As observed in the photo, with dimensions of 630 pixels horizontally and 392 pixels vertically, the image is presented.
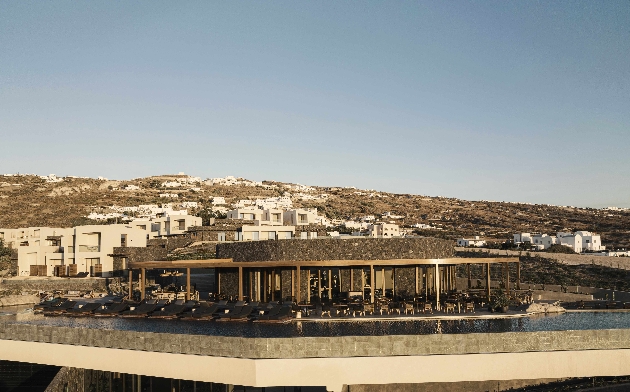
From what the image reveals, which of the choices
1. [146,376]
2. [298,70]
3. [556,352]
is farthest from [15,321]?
[298,70]

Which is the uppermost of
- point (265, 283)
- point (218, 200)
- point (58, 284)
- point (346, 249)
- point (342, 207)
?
point (218, 200)

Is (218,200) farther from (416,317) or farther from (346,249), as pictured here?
(416,317)

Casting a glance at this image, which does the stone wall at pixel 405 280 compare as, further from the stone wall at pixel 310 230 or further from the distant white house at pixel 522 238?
the distant white house at pixel 522 238

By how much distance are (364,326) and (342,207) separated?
7243 centimetres

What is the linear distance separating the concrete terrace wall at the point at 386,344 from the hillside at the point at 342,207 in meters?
50.4

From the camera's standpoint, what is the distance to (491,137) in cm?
5334

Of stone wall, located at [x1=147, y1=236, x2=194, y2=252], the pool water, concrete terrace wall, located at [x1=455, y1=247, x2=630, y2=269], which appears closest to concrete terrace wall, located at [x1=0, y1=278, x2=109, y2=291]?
stone wall, located at [x1=147, y1=236, x2=194, y2=252]

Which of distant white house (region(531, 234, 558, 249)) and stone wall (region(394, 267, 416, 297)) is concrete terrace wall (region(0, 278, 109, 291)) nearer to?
stone wall (region(394, 267, 416, 297))

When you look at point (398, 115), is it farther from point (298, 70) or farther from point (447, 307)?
point (447, 307)

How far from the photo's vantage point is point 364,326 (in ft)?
59.0

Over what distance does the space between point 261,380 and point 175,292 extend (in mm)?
13324

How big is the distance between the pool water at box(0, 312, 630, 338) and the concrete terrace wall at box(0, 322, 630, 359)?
30.0 inches

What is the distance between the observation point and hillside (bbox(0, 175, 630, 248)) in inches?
2894

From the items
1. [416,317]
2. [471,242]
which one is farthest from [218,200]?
[416,317]
